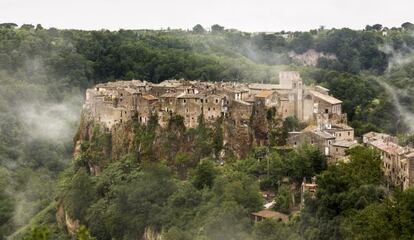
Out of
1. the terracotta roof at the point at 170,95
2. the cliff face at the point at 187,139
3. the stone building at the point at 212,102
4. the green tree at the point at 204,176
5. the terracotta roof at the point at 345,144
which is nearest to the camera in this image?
the terracotta roof at the point at 345,144

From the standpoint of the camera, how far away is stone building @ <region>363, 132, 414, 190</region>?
134ft

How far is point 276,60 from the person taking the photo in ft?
336

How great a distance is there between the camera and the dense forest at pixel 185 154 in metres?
40.9

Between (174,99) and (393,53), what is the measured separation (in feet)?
203

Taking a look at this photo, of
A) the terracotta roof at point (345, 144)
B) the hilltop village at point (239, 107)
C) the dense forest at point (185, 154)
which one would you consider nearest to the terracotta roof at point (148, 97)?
the hilltop village at point (239, 107)

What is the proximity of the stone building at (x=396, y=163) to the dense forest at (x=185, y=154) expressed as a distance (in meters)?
0.88

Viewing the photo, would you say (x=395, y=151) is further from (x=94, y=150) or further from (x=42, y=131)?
(x=42, y=131)

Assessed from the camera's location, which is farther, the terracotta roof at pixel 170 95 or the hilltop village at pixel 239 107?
the terracotta roof at pixel 170 95

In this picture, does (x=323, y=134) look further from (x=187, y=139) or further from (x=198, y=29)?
(x=198, y=29)

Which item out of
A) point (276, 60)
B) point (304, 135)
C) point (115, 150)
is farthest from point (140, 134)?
point (276, 60)

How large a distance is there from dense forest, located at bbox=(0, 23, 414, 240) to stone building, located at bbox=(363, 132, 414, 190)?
879 mm

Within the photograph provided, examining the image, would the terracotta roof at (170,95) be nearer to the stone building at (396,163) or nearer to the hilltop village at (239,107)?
the hilltop village at (239,107)

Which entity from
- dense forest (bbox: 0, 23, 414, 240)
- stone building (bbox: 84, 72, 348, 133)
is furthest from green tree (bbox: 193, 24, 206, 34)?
stone building (bbox: 84, 72, 348, 133)

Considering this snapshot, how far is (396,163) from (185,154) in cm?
1294
